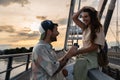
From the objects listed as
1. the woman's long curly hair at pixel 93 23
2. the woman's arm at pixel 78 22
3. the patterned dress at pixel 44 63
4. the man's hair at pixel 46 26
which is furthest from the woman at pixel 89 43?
the man's hair at pixel 46 26

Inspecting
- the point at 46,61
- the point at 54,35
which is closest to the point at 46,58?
the point at 46,61

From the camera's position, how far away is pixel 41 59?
3381 mm

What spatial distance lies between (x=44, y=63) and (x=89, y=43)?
0.67 meters

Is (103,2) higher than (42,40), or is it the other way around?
(103,2)

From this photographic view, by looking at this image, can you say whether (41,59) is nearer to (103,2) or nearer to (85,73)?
(85,73)

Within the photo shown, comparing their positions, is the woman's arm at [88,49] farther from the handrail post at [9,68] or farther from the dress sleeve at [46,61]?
the handrail post at [9,68]

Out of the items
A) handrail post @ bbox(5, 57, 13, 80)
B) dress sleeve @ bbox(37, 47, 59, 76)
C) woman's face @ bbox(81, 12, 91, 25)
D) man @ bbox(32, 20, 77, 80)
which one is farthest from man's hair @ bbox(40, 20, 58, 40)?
handrail post @ bbox(5, 57, 13, 80)

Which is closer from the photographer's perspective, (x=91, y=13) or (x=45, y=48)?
(x=45, y=48)

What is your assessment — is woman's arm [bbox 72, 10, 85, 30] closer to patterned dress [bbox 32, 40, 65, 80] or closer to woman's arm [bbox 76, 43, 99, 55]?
woman's arm [bbox 76, 43, 99, 55]

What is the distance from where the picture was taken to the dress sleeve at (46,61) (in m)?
3.37

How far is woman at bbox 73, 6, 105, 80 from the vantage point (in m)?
3.59

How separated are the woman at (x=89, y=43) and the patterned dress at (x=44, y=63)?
0.99 ft

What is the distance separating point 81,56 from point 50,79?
1.75 feet

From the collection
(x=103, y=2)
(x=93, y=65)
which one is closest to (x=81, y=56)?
(x=93, y=65)
